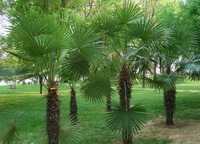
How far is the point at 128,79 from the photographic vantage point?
5777mm

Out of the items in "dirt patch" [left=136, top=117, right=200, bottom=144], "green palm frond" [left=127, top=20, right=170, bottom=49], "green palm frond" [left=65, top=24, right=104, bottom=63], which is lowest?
"dirt patch" [left=136, top=117, right=200, bottom=144]

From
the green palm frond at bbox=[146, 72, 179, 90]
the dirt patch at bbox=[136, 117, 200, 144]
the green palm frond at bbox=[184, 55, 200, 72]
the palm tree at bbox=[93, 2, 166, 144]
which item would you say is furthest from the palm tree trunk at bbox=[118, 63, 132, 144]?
the green palm frond at bbox=[184, 55, 200, 72]

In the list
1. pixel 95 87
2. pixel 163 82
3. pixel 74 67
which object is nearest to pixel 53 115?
pixel 74 67

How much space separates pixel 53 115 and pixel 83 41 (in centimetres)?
141

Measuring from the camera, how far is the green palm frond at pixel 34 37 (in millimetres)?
3936

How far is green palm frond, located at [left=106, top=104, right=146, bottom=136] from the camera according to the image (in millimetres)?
4730

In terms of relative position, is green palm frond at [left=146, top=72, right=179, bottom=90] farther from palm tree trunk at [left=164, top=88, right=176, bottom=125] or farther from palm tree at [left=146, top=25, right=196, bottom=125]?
palm tree trunk at [left=164, top=88, right=176, bottom=125]

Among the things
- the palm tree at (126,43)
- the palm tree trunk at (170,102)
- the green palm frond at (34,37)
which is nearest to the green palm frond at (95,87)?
the palm tree at (126,43)

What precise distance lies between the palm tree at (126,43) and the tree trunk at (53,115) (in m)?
0.95

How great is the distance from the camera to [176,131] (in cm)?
779

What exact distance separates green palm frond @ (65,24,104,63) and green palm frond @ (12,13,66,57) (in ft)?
0.92

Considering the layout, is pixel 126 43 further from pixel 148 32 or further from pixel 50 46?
pixel 50 46

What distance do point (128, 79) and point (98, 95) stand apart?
83 cm

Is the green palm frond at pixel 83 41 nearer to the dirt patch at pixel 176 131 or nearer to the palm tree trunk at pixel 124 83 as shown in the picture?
the palm tree trunk at pixel 124 83
